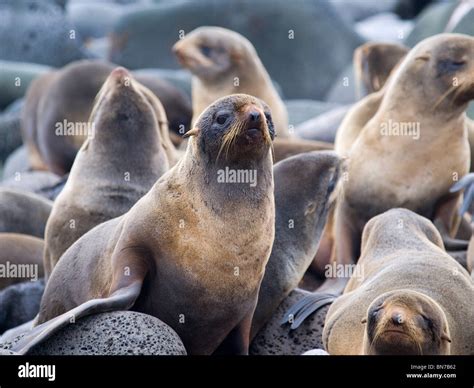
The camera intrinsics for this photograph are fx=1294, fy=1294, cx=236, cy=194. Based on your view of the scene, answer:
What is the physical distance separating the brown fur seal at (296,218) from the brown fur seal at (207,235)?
2.66 ft

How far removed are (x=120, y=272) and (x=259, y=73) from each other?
20.2ft

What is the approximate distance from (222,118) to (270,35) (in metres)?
14.2

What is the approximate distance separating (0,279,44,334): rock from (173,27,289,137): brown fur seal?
3.88 metres

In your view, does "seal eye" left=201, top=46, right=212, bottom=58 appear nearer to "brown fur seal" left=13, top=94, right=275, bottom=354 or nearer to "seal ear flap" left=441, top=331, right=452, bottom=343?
"brown fur seal" left=13, top=94, right=275, bottom=354

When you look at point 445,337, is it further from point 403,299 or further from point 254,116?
point 254,116

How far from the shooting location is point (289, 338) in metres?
7.61

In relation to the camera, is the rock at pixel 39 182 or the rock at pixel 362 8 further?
the rock at pixel 362 8

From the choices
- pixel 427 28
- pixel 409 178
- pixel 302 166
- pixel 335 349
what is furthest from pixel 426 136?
pixel 427 28

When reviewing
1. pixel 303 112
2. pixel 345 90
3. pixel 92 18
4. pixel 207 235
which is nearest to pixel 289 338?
pixel 207 235

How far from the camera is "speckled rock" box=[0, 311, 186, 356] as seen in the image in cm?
636

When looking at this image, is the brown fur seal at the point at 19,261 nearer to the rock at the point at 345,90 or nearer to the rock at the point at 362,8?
the rock at the point at 345,90

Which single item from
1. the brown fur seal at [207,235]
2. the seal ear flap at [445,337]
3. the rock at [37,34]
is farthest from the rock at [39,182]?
the rock at [37,34]

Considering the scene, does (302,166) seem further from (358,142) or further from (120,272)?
(120,272)

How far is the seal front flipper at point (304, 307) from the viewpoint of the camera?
7641 mm
